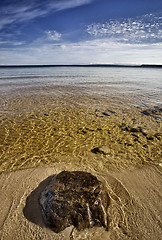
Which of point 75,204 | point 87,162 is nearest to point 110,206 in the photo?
point 75,204

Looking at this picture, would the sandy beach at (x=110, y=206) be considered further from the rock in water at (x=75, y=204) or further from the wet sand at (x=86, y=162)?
the rock in water at (x=75, y=204)

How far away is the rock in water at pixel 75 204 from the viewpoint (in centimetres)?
265

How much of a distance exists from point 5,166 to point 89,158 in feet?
9.16

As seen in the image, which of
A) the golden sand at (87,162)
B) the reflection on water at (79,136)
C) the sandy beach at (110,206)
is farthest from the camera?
the reflection on water at (79,136)


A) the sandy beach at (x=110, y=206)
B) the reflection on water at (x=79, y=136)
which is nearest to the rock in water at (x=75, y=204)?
the sandy beach at (x=110, y=206)

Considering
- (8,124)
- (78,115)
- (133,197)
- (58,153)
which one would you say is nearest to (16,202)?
(58,153)

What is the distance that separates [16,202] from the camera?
130 inches

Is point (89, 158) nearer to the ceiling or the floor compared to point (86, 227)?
nearer to the floor

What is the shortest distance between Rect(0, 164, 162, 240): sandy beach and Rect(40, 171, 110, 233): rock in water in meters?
0.13

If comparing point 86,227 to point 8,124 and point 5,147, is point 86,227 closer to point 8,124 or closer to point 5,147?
point 5,147

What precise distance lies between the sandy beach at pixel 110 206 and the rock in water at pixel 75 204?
5.1 inches

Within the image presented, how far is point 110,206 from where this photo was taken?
3.14 meters

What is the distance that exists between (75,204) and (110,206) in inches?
37.1

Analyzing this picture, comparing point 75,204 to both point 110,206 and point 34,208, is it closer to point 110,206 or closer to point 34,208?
point 110,206
